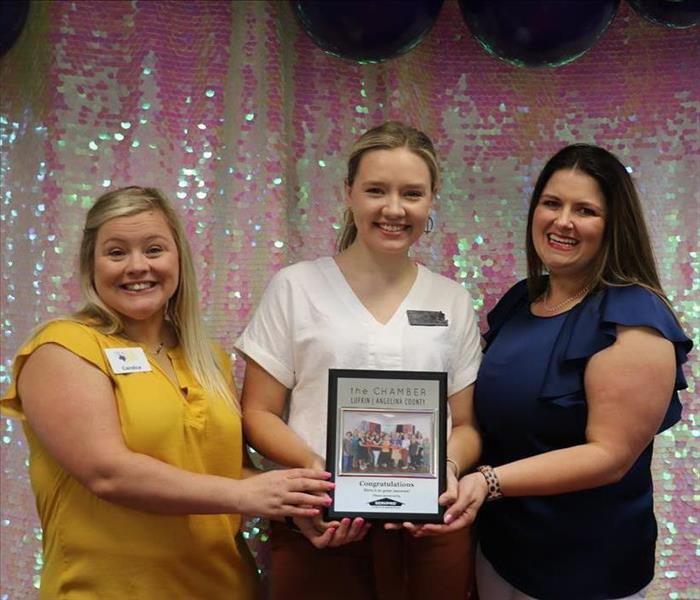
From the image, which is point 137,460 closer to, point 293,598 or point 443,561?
point 293,598

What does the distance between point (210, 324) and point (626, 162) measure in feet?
4.12

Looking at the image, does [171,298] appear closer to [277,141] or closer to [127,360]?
Result: [127,360]

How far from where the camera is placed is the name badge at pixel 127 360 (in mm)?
1881

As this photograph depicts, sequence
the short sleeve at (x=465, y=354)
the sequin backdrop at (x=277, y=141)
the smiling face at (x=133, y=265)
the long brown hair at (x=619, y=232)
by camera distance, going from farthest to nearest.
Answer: the sequin backdrop at (x=277, y=141)
the short sleeve at (x=465, y=354)
the long brown hair at (x=619, y=232)
the smiling face at (x=133, y=265)

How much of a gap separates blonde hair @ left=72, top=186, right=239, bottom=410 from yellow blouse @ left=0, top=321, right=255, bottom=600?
0.06 metres

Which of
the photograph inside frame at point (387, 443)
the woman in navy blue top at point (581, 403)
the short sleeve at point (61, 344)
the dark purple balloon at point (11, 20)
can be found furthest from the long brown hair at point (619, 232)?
the dark purple balloon at point (11, 20)

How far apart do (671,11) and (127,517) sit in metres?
1.69

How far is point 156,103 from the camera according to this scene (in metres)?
2.50

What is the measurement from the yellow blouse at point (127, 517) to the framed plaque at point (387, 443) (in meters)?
0.30

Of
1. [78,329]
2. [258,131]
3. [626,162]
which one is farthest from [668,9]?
[78,329]

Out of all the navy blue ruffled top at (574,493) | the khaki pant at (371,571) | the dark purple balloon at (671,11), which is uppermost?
the dark purple balloon at (671,11)

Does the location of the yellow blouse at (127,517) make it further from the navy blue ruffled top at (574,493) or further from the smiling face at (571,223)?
the smiling face at (571,223)

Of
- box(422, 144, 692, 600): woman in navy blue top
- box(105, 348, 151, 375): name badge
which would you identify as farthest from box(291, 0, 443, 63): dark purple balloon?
box(105, 348, 151, 375): name badge

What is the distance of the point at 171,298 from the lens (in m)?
2.09
